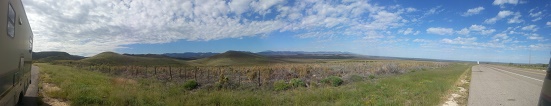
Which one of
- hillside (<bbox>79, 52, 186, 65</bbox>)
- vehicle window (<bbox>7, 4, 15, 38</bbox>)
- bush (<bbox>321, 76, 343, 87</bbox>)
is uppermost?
vehicle window (<bbox>7, 4, 15, 38</bbox>)

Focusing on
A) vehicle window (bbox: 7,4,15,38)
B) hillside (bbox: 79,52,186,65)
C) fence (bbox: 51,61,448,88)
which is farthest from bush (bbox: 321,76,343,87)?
hillside (bbox: 79,52,186,65)

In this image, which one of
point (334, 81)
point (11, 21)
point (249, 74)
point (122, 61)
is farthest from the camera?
point (122, 61)

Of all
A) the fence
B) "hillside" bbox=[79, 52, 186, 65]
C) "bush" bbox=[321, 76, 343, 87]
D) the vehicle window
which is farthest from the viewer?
"hillside" bbox=[79, 52, 186, 65]

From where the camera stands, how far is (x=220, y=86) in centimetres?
1970

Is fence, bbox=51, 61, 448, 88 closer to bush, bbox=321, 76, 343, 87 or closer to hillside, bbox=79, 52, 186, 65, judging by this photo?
bush, bbox=321, 76, 343, 87

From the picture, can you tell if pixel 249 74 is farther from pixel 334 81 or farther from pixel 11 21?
pixel 11 21

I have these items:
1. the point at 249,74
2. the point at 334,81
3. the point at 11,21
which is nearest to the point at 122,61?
the point at 249,74

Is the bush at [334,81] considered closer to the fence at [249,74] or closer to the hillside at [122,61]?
the fence at [249,74]

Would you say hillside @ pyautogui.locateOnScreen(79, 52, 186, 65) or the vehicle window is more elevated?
the vehicle window

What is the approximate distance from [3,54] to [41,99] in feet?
24.6

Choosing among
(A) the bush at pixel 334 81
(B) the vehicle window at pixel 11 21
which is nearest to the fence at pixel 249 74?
(A) the bush at pixel 334 81

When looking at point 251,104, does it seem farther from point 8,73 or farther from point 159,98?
point 8,73

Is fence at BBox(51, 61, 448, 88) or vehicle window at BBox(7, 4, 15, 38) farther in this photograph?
fence at BBox(51, 61, 448, 88)

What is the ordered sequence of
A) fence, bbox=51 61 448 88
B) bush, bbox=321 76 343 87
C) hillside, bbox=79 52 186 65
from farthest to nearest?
hillside, bbox=79 52 186 65, fence, bbox=51 61 448 88, bush, bbox=321 76 343 87
